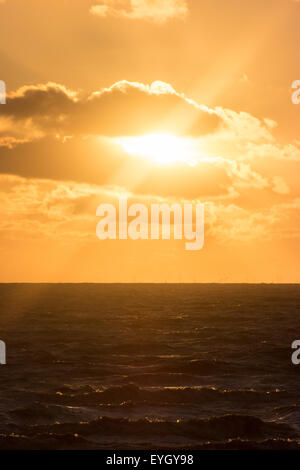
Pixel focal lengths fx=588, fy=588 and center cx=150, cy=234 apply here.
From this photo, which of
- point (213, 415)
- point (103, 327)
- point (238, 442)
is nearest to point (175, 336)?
point (103, 327)

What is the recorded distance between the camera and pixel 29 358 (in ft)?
153

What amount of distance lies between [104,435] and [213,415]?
6.16 meters

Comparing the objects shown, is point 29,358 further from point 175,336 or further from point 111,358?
point 175,336

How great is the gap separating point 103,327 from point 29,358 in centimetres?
3137

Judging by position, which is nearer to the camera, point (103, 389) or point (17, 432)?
point (17, 432)

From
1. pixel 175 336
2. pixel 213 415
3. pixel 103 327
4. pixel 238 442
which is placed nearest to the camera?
pixel 238 442

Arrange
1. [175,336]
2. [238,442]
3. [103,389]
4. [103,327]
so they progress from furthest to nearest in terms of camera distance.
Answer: [103,327]
[175,336]
[103,389]
[238,442]

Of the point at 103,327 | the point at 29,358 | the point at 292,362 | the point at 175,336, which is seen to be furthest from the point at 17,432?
the point at 103,327

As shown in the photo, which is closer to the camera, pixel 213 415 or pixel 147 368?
pixel 213 415
